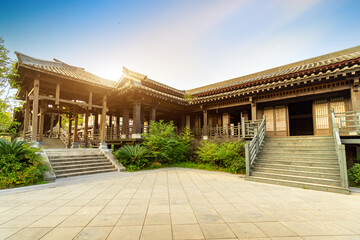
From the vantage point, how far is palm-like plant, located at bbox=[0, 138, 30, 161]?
5848 mm

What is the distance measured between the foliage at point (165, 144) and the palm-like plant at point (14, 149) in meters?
5.52

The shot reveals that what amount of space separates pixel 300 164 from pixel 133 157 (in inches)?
316

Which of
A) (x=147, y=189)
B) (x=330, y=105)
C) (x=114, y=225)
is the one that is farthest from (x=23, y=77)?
(x=330, y=105)

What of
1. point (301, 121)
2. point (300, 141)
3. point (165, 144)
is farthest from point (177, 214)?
point (301, 121)

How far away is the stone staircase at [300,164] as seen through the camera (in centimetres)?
574

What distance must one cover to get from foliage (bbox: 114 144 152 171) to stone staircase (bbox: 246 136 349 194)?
5501 millimetres

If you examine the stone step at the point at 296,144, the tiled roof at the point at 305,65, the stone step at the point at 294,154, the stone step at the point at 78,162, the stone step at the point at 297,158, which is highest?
the tiled roof at the point at 305,65

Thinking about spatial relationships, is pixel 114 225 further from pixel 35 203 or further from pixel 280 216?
pixel 280 216

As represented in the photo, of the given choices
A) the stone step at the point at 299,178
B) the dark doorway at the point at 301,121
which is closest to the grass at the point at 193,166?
the stone step at the point at 299,178

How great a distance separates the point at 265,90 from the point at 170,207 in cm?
937

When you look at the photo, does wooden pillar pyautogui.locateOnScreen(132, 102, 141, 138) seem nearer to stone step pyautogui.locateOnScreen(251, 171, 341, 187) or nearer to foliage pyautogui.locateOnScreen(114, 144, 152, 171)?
foliage pyautogui.locateOnScreen(114, 144, 152, 171)

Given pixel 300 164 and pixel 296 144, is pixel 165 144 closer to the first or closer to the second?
pixel 300 164

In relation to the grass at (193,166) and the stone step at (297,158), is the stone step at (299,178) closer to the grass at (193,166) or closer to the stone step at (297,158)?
the stone step at (297,158)

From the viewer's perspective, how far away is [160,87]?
14734mm
